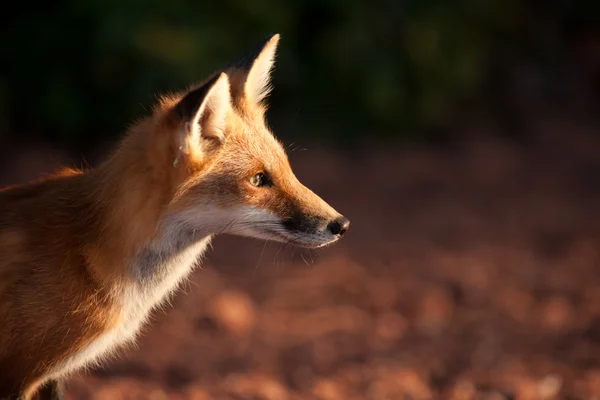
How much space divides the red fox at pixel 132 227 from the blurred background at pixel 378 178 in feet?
3.59

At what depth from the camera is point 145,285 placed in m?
3.92

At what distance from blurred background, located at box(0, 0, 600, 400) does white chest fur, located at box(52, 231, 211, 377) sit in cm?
106

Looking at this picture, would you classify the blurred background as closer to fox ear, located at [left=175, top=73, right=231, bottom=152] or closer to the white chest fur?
the white chest fur

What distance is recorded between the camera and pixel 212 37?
911 cm

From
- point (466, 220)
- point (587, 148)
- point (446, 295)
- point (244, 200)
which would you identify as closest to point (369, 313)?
point (446, 295)

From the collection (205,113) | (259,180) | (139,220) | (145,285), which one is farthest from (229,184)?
(145,285)

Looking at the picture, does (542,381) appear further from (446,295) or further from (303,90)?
(303,90)

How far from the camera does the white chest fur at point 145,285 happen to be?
3826 mm

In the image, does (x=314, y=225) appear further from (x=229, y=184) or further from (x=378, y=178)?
(x=378, y=178)

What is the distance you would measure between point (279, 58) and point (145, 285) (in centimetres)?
639

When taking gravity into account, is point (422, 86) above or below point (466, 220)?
above

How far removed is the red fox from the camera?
3650 mm

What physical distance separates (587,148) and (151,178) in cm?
965

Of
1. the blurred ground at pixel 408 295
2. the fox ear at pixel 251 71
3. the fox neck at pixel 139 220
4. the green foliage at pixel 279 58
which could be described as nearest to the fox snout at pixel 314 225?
the fox neck at pixel 139 220
